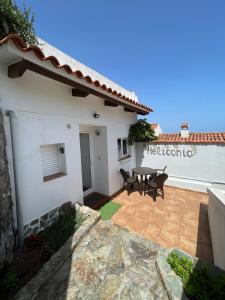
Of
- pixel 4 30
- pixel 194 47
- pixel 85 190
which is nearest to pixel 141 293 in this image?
pixel 85 190

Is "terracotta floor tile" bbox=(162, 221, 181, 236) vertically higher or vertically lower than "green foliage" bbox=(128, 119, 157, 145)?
lower

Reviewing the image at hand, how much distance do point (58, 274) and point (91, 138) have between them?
16.3 feet

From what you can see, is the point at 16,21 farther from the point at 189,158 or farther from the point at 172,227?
Result: the point at 189,158

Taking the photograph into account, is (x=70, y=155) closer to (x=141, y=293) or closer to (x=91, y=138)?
(x=91, y=138)

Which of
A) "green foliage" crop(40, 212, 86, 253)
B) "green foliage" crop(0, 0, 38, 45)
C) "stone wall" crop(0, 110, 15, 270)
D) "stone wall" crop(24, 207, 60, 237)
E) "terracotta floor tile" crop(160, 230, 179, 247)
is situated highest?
"green foliage" crop(0, 0, 38, 45)

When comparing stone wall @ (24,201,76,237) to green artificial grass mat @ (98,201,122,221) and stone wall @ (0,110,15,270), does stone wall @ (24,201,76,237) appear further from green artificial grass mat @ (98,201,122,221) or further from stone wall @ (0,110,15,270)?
green artificial grass mat @ (98,201,122,221)

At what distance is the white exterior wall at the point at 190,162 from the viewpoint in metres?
7.38

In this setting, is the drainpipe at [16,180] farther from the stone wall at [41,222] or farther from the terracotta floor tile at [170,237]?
the terracotta floor tile at [170,237]

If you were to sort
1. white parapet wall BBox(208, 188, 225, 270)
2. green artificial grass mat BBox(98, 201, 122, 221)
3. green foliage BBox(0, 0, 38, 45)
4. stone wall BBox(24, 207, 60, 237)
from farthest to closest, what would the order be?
green artificial grass mat BBox(98, 201, 122, 221)
stone wall BBox(24, 207, 60, 237)
green foliage BBox(0, 0, 38, 45)
white parapet wall BBox(208, 188, 225, 270)

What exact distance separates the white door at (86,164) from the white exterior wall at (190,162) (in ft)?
13.2

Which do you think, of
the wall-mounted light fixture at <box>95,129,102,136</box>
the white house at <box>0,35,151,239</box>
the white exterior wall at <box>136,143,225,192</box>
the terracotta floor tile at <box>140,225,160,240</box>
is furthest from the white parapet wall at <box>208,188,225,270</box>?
the wall-mounted light fixture at <box>95,129,102,136</box>

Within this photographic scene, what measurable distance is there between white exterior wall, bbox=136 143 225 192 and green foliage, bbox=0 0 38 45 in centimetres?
754

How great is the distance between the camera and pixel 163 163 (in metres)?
8.81

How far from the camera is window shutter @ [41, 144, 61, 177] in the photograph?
4.22 meters
